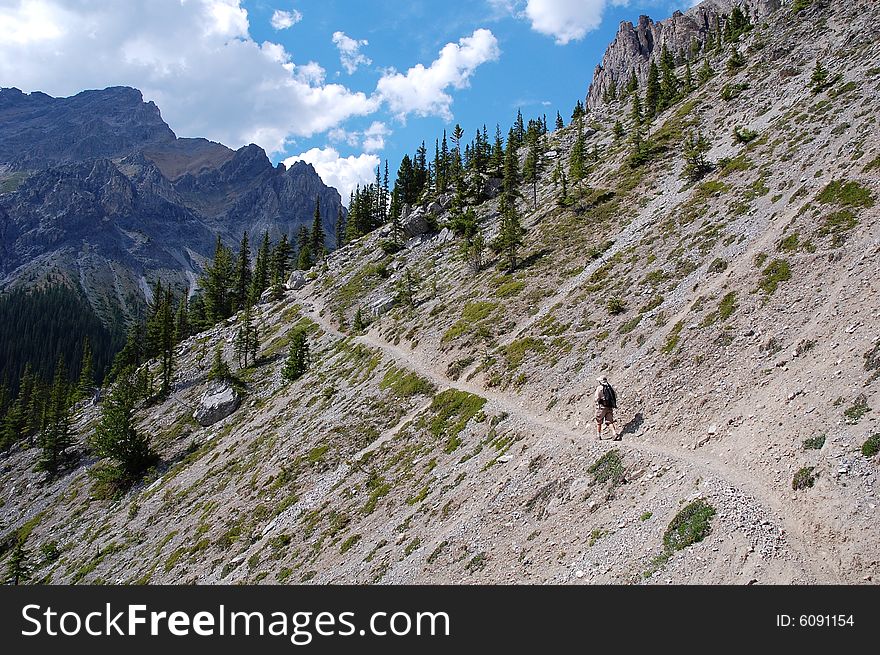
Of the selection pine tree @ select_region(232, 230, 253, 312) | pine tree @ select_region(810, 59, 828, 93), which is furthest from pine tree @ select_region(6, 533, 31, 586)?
pine tree @ select_region(810, 59, 828, 93)

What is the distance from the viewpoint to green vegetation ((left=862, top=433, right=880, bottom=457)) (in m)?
12.0

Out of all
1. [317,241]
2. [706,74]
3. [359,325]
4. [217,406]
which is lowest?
[217,406]

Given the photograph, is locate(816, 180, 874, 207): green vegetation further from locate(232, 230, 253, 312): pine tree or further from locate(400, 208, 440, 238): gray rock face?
locate(232, 230, 253, 312): pine tree

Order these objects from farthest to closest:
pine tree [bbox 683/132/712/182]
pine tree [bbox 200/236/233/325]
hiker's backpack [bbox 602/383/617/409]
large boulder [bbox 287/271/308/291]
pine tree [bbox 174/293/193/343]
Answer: pine tree [bbox 200/236/233/325], pine tree [bbox 174/293/193/343], large boulder [bbox 287/271/308/291], pine tree [bbox 683/132/712/182], hiker's backpack [bbox 602/383/617/409]

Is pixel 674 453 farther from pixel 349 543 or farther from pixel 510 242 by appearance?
pixel 510 242

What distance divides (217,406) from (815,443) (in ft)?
230

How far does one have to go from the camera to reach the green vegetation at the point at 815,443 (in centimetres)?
1361

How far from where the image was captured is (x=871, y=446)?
1216 cm

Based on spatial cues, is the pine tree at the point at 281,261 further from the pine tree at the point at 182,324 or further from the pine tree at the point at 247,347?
the pine tree at the point at 247,347

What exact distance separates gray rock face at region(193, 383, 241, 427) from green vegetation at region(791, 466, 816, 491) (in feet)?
224

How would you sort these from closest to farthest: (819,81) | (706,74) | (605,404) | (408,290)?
(605,404)
(819,81)
(408,290)
(706,74)

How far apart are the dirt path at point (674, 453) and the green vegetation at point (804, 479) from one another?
25.9 inches

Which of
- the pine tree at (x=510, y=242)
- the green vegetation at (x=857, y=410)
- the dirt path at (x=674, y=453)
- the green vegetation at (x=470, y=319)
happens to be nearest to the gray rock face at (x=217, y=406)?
the dirt path at (x=674, y=453)

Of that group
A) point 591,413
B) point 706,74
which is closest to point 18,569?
point 591,413
